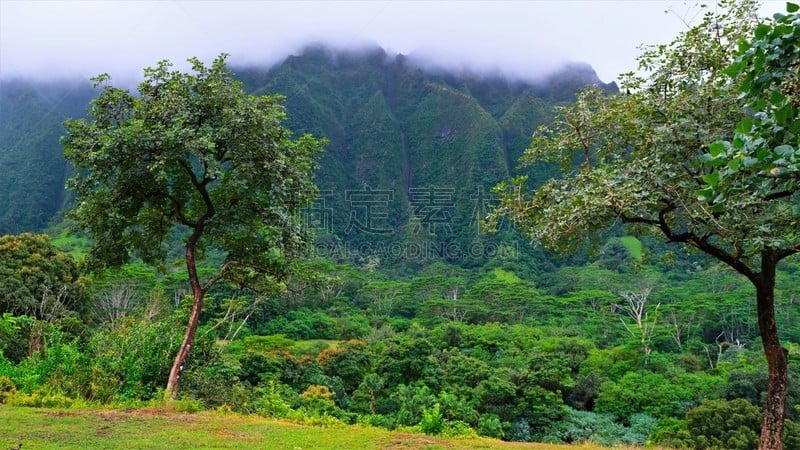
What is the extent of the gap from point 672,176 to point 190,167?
6.86 meters

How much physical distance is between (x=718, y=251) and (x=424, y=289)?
43.3 metres

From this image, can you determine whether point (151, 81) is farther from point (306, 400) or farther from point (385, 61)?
point (385, 61)

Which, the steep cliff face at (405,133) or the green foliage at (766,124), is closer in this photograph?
the green foliage at (766,124)

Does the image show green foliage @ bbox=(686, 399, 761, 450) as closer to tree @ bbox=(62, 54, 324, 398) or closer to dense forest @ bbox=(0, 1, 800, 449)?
dense forest @ bbox=(0, 1, 800, 449)

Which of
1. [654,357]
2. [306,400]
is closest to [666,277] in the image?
[654,357]

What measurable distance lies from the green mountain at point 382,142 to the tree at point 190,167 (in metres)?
46.7

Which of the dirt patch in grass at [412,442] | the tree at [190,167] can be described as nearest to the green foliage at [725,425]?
the dirt patch in grass at [412,442]

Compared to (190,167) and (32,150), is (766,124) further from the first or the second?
(32,150)

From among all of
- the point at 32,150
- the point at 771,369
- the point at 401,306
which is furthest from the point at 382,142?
the point at 771,369

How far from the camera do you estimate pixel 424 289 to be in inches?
1930

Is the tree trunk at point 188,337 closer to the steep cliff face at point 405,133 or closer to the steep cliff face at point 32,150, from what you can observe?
the steep cliff face at point 32,150

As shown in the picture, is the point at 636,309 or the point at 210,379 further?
the point at 636,309

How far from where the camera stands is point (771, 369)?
5992 millimetres

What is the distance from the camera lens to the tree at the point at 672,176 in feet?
17.4
